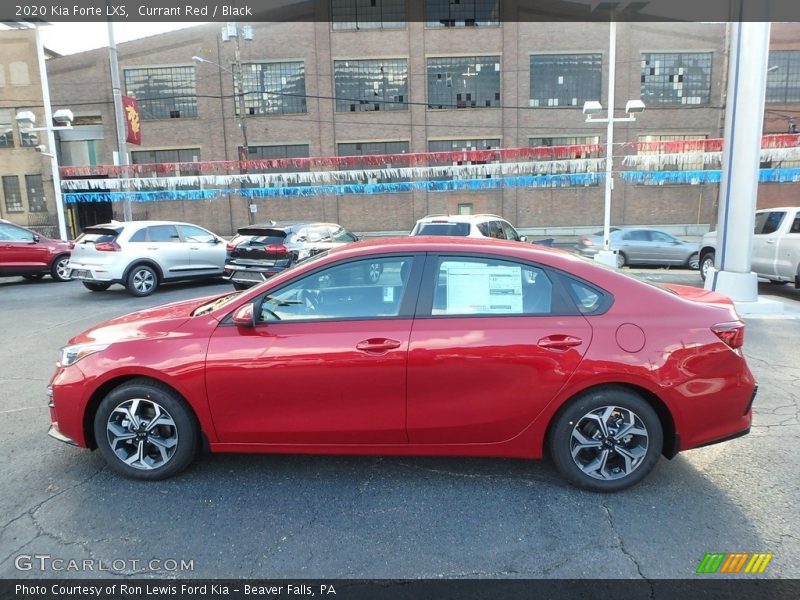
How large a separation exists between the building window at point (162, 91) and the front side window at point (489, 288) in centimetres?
3079

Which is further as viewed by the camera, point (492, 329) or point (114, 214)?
point (114, 214)

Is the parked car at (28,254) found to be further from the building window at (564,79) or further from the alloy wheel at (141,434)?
the building window at (564,79)

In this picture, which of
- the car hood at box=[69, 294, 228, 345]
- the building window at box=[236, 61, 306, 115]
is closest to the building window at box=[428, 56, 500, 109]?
the building window at box=[236, 61, 306, 115]

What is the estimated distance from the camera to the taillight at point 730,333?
10.3 ft

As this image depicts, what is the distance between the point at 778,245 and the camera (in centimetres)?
Answer: 999

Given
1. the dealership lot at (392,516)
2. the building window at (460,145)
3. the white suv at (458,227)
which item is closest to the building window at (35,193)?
the building window at (460,145)

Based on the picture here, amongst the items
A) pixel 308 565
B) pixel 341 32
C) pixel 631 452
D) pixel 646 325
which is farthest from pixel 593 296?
pixel 341 32

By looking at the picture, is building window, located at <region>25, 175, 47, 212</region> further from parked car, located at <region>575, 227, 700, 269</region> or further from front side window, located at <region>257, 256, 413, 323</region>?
front side window, located at <region>257, 256, 413, 323</region>

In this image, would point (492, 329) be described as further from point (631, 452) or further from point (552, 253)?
point (631, 452)

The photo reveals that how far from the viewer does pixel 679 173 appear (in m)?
17.5

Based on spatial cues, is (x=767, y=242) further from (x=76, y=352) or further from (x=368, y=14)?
(x=368, y=14)

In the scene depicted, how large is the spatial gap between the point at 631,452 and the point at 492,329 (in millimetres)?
1133

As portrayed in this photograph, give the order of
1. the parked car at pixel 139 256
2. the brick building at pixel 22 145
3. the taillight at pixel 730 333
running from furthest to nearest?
the brick building at pixel 22 145 → the parked car at pixel 139 256 → the taillight at pixel 730 333

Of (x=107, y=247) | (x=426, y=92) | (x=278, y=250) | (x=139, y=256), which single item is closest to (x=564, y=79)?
(x=426, y=92)
